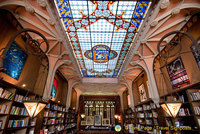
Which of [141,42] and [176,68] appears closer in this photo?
[176,68]

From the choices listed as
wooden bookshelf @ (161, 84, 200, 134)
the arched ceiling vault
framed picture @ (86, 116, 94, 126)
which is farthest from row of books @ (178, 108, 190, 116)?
framed picture @ (86, 116, 94, 126)

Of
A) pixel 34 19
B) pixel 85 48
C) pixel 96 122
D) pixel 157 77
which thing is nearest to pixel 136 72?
pixel 157 77

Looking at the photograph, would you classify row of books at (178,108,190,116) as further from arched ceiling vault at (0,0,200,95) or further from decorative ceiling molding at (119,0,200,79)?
decorative ceiling molding at (119,0,200,79)

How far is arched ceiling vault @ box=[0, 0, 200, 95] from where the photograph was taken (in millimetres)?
3570

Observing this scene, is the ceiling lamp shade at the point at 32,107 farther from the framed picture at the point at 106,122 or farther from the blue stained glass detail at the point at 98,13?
the framed picture at the point at 106,122

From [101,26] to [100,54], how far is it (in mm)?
2300

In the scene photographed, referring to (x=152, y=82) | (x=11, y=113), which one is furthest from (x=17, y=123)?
(x=152, y=82)

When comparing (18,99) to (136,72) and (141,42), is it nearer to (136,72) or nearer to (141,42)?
(141,42)

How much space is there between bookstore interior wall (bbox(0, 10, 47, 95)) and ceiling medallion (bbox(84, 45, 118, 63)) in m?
2.97

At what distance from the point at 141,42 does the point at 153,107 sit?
142 inches

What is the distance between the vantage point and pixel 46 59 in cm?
607

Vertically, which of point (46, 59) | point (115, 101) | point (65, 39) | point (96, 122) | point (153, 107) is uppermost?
A: point (65, 39)

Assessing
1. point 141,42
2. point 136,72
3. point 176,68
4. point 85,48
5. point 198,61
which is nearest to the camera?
point 198,61

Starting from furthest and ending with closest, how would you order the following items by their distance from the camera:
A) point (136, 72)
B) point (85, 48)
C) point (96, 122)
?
1. point (96, 122)
2. point (136, 72)
3. point (85, 48)
